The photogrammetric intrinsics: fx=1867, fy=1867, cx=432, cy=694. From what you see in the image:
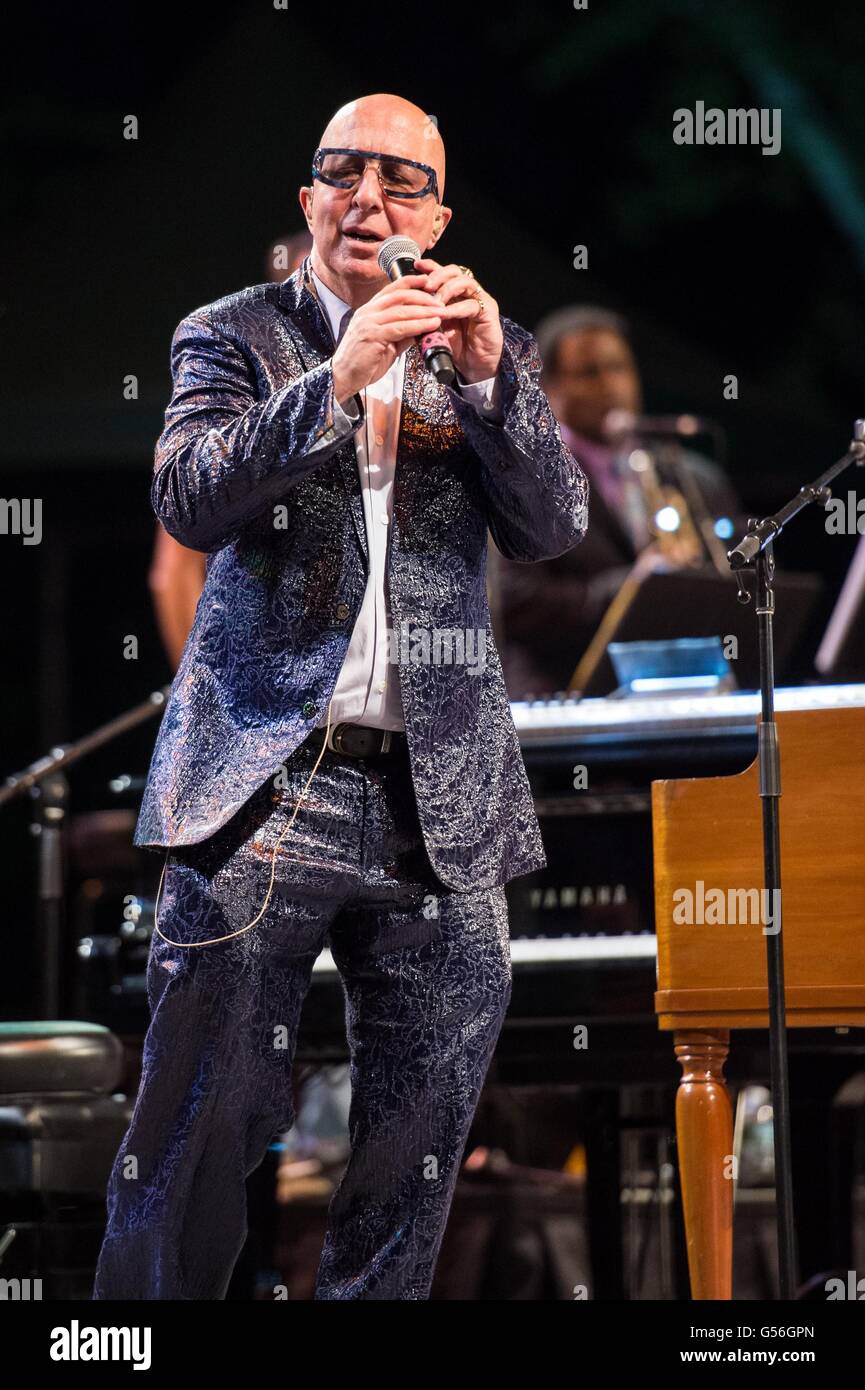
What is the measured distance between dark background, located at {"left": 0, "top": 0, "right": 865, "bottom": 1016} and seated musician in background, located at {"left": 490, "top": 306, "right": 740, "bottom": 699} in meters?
1.07

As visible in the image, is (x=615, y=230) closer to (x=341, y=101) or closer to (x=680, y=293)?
(x=680, y=293)

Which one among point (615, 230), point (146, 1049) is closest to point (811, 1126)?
point (146, 1049)

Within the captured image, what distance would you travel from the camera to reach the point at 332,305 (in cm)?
274

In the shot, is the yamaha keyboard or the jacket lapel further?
the yamaha keyboard

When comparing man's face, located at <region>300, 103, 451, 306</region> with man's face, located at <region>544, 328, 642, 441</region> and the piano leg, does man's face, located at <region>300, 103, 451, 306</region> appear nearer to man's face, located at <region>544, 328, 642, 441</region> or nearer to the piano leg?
the piano leg

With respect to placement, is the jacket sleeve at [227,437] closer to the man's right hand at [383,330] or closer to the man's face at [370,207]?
the man's right hand at [383,330]

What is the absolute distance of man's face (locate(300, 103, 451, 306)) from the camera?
8.50 ft

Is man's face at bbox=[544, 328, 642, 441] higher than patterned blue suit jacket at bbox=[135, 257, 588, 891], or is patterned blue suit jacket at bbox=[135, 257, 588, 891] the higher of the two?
man's face at bbox=[544, 328, 642, 441]

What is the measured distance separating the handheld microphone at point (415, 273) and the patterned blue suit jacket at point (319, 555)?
13 cm

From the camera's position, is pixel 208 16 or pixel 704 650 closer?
pixel 704 650

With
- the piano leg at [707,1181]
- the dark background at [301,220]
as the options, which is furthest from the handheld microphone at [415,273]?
the dark background at [301,220]

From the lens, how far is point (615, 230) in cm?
841

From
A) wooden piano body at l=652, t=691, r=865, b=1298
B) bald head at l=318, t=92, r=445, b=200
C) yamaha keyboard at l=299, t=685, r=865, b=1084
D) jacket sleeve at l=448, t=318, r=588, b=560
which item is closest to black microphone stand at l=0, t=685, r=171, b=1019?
yamaha keyboard at l=299, t=685, r=865, b=1084

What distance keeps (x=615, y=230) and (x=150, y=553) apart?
8.42 ft
